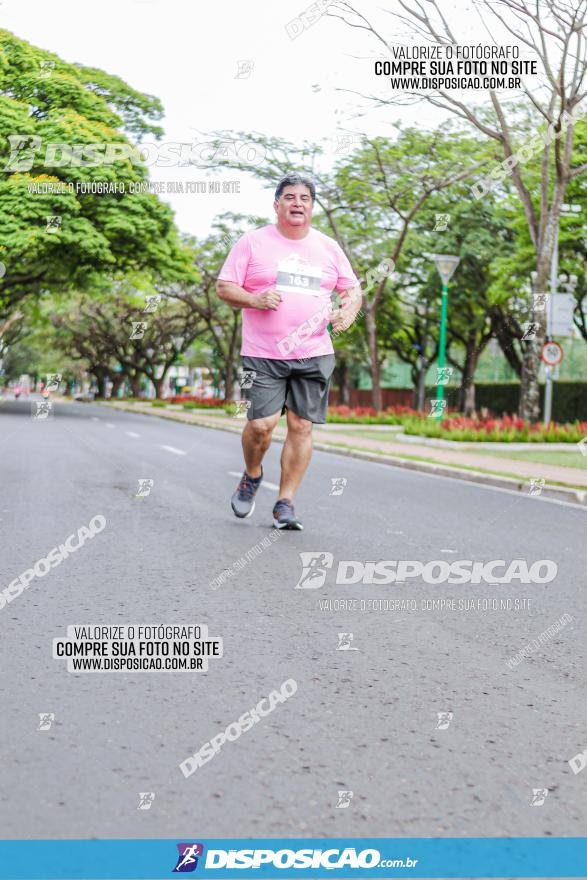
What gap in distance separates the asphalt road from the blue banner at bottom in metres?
0.04

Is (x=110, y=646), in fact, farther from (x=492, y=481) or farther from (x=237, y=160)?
(x=237, y=160)

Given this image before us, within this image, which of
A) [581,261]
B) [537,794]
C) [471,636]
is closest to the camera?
[537,794]

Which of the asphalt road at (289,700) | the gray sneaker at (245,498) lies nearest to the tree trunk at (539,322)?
the gray sneaker at (245,498)

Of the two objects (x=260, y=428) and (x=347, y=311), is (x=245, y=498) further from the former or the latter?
(x=347, y=311)

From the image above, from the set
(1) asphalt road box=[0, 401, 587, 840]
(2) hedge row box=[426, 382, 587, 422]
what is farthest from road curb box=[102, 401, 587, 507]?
(2) hedge row box=[426, 382, 587, 422]

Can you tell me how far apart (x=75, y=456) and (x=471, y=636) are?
10.3 metres

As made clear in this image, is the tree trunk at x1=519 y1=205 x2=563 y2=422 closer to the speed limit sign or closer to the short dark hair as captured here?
the speed limit sign

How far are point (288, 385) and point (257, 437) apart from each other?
15.5 inches

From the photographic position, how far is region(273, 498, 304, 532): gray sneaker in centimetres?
677

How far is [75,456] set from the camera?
13.8m

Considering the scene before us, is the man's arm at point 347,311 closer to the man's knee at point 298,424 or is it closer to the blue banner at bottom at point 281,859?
the man's knee at point 298,424

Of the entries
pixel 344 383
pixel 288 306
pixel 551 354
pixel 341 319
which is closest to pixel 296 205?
pixel 288 306

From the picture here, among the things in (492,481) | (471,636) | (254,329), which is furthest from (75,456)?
(471,636)

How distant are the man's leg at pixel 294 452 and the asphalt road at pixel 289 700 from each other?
335mm
